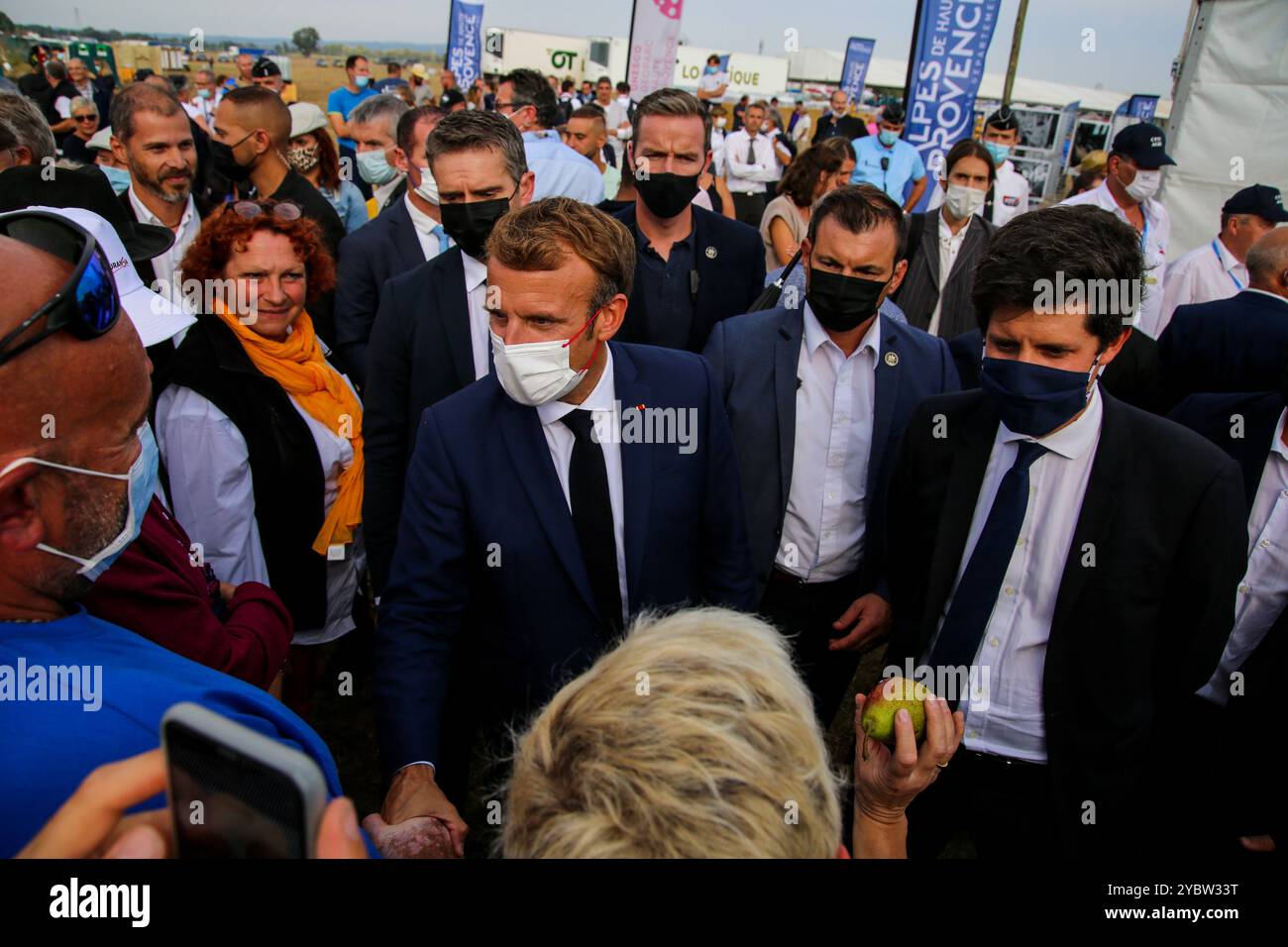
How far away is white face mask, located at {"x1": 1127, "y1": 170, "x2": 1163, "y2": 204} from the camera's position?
5.77 m

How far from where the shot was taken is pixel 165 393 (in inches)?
102

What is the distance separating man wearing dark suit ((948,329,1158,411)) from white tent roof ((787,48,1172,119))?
104 ft

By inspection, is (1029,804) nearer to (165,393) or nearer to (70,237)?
(70,237)

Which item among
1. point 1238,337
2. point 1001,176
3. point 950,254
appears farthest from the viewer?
point 1001,176

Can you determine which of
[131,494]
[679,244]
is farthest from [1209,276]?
[131,494]

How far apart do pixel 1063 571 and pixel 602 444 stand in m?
1.29

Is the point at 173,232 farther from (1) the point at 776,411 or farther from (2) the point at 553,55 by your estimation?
(2) the point at 553,55

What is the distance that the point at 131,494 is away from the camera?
1.34 meters

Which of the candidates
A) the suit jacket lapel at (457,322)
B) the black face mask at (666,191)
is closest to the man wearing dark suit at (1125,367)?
the black face mask at (666,191)

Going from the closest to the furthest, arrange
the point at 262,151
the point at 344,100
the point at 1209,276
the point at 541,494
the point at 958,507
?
the point at 541,494, the point at 958,507, the point at 262,151, the point at 1209,276, the point at 344,100

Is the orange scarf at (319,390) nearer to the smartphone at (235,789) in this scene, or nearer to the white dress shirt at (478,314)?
the white dress shirt at (478,314)

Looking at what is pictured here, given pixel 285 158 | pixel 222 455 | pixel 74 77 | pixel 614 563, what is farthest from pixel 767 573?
pixel 74 77

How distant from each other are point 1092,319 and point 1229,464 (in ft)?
1.65

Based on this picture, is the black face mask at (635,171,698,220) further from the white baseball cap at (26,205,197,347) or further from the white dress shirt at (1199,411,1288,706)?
the white dress shirt at (1199,411,1288,706)
